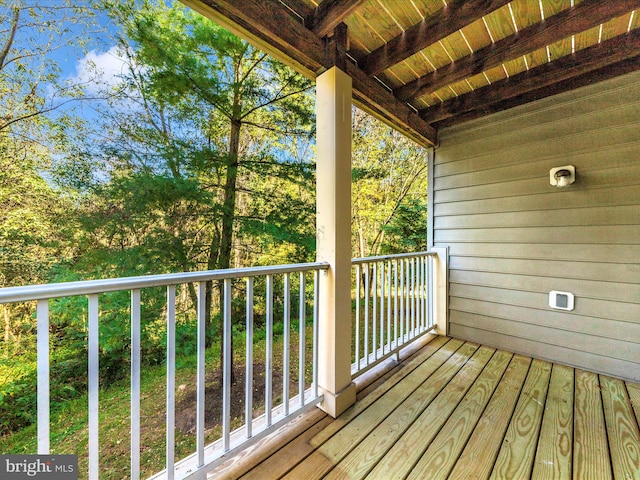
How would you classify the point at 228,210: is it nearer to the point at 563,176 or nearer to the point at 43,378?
the point at 43,378

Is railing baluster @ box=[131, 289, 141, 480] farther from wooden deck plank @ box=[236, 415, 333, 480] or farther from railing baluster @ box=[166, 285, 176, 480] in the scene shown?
wooden deck plank @ box=[236, 415, 333, 480]

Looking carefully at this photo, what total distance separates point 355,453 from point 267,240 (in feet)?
7.66

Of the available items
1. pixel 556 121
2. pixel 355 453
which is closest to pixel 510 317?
pixel 556 121

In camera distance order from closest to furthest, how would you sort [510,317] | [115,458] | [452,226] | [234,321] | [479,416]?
[479,416], [115,458], [510,317], [452,226], [234,321]

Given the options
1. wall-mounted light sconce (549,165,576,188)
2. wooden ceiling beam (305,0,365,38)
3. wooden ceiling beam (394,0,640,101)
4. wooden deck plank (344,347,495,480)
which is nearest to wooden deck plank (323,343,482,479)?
wooden deck plank (344,347,495,480)

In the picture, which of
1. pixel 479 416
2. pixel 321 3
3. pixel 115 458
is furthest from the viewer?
pixel 115 458

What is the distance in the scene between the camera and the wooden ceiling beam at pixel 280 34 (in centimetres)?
130

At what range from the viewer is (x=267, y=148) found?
325 centimetres

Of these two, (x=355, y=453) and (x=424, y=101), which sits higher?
(x=424, y=101)

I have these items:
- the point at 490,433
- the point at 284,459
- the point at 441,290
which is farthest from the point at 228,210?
the point at 490,433

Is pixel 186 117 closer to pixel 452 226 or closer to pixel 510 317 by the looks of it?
pixel 452 226

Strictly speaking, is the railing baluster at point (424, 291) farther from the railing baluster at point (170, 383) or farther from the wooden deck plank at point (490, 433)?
the railing baluster at point (170, 383)

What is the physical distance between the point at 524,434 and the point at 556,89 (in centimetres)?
284

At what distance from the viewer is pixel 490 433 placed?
1503 millimetres
